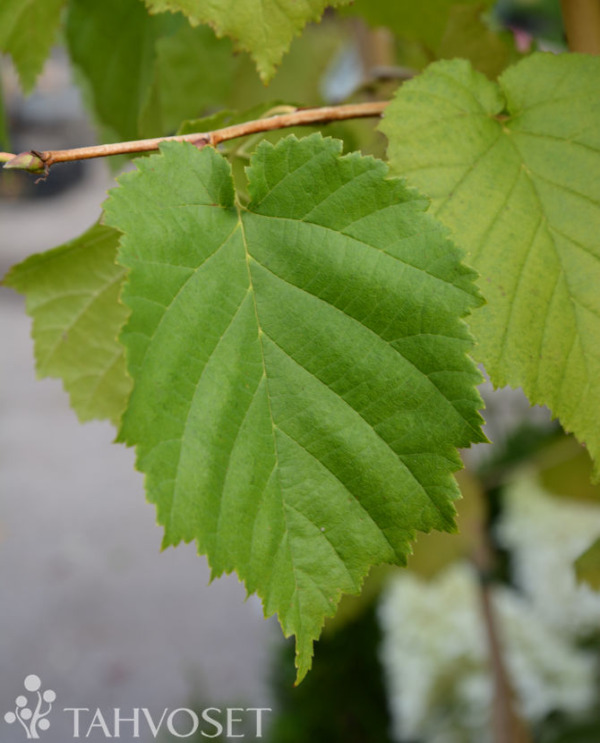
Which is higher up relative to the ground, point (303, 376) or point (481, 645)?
point (303, 376)

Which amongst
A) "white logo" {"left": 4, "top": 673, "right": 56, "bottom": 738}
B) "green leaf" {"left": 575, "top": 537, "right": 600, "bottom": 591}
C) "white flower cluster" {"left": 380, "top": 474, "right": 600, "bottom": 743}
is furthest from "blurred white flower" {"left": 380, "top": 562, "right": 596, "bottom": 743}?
"green leaf" {"left": 575, "top": 537, "right": 600, "bottom": 591}

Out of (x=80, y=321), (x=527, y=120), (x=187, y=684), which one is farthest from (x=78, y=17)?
(x=187, y=684)

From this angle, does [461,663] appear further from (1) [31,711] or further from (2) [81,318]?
(2) [81,318]

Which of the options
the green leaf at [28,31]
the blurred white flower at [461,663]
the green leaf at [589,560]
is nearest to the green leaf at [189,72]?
the green leaf at [28,31]

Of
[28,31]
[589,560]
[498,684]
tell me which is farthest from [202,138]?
[498,684]

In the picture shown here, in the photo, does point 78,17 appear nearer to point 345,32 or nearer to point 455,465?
point 455,465

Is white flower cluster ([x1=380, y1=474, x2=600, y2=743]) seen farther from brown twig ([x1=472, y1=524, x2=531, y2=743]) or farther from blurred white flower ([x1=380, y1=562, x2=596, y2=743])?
brown twig ([x1=472, y1=524, x2=531, y2=743])

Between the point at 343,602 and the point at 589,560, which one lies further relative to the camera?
the point at 343,602
